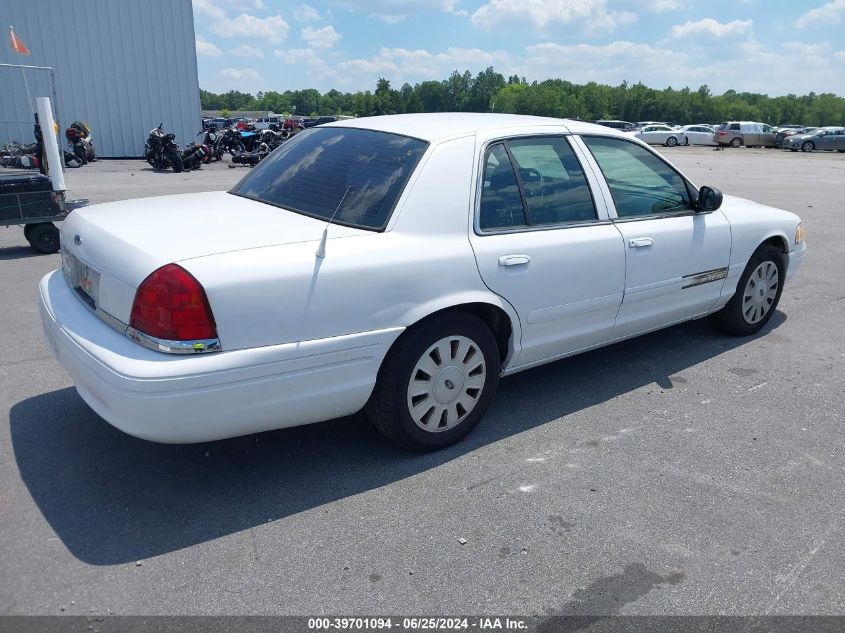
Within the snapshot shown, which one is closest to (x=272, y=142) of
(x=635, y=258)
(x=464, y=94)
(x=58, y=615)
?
(x=635, y=258)

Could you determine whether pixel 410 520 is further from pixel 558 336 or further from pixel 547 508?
pixel 558 336

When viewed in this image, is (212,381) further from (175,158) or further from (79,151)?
(79,151)

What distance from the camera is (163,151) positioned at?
18891 millimetres

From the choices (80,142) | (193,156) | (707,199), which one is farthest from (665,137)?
(707,199)

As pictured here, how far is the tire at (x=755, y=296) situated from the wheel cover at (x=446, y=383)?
8.78ft

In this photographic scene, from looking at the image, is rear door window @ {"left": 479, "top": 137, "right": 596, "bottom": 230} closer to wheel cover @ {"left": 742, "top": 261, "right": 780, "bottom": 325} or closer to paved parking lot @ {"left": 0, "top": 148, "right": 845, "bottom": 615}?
paved parking lot @ {"left": 0, "top": 148, "right": 845, "bottom": 615}

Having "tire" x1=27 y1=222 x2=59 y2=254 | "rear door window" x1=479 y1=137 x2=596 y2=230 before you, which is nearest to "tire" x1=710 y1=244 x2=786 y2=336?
"rear door window" x1=479 y1=137 x2=596 y2=230

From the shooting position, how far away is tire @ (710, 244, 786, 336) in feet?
17.4

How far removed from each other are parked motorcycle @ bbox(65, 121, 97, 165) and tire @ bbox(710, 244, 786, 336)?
1900 cm

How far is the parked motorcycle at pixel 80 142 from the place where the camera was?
64.6ft

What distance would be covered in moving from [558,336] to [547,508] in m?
1.17

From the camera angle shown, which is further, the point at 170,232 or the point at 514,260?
the point at 514,260

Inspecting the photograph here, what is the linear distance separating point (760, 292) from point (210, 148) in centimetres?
1906

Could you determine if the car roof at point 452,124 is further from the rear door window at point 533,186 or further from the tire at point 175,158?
the tire at point 175,158
